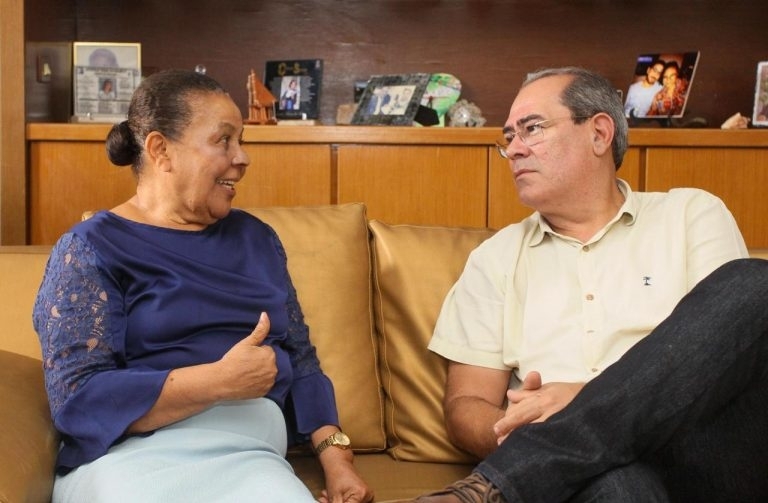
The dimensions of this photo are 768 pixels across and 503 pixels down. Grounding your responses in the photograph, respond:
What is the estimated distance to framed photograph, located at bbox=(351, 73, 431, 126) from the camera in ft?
10.6

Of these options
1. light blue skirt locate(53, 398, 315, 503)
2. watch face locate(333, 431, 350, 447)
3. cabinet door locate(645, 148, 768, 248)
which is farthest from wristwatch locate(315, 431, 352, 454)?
cabinet door locate(645, 148, 768, 248)

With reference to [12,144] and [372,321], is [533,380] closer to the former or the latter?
[372,321]

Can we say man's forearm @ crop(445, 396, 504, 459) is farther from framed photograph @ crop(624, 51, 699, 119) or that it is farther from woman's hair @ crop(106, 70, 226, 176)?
framed photograph @ crop(624, 51, 699, 119)

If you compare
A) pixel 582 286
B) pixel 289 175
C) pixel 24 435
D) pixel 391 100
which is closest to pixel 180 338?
pixel 24 435

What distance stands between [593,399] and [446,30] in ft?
7.33

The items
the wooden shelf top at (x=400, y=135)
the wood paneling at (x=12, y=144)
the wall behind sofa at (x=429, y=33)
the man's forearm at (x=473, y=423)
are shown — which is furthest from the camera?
the wall behind sofa at (x=429, y=33)

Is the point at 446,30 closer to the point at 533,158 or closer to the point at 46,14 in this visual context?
the point at 46,14

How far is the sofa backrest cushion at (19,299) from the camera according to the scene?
6.68ft

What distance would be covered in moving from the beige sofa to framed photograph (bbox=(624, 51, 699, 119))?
1.18 meters

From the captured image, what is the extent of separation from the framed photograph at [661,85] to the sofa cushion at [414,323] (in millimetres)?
1338

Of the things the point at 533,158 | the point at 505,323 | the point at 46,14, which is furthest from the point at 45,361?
the point at 46,14

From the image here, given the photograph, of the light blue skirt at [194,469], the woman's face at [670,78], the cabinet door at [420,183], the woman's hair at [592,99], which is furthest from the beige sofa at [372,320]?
the woman's face at [670,78]

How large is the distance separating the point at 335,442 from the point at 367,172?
133 cm

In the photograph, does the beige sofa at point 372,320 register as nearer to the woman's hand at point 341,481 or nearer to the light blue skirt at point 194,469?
the woman's hand at point 341,481
